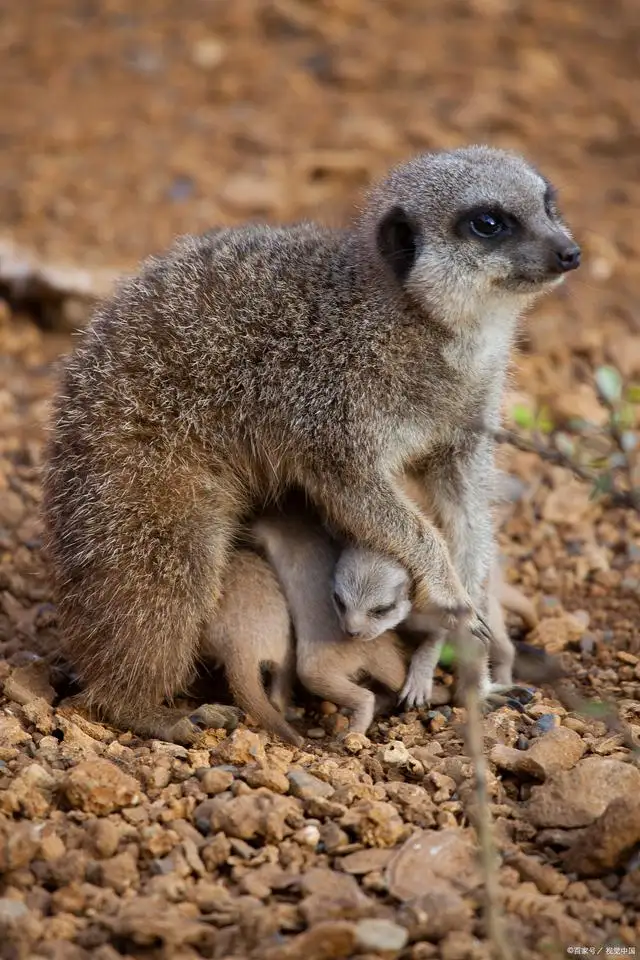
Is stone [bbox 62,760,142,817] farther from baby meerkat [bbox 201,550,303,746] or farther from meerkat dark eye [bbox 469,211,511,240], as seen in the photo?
meerkat dark eye [bbox 469,211,511,240]

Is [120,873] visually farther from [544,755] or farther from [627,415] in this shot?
[627,415]

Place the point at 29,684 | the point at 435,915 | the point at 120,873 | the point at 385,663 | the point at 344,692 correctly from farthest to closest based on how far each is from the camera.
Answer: the point at 385,663 < the point at 29,684 < the point at 344,692 < the point at 120,873 < the point at 435,915

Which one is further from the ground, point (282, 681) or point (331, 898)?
point (331, 898)

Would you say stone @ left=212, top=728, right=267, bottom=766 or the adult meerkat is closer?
stone @ left=212, top=728, right=267, bottom=766

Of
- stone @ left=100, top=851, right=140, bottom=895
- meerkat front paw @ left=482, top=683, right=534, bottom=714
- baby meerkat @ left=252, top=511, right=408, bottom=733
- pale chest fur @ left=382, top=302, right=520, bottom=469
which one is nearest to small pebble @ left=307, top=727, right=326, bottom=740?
baby meerkat @ left=252, top=511, right=408, bottom=733

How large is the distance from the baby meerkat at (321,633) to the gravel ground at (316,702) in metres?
0.16

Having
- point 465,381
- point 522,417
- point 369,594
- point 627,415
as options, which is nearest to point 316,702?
point 369,594

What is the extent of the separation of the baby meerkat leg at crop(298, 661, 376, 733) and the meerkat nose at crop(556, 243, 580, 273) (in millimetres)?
1632

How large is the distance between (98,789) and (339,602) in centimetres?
119

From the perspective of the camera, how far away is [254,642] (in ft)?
14.8

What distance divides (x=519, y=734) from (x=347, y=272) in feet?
5.75

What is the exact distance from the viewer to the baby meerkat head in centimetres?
443

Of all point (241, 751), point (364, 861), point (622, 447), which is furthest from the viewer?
point (622, 447)

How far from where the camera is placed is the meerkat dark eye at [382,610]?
4461mm
